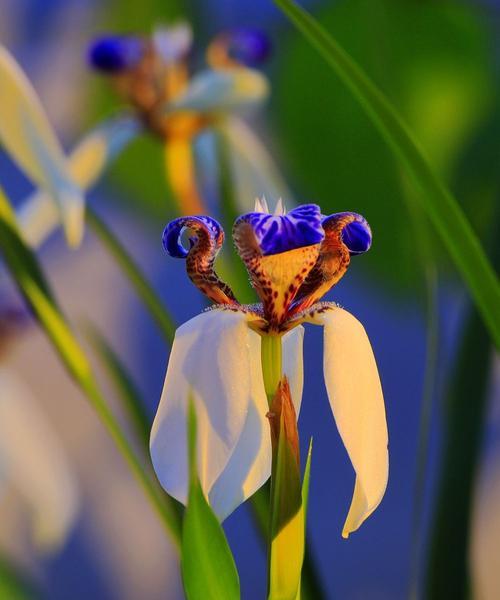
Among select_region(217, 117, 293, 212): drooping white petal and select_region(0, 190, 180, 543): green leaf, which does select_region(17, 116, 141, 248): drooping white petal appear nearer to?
select_region(217, 117, 293, 212): drooping white petal

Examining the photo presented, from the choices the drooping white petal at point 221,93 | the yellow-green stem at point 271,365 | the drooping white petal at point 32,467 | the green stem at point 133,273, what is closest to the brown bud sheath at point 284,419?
the yellow-green stem at point 271,365

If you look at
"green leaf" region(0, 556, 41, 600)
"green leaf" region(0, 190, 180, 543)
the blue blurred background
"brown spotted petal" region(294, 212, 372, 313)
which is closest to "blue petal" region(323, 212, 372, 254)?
"brown spotted petal" region(294, 212, 372, 313)

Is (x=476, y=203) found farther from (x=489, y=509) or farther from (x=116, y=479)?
(x=116, y=479)

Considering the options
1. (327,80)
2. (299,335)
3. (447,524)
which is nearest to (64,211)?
(299,335)

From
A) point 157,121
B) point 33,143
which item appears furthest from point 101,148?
point 33,143

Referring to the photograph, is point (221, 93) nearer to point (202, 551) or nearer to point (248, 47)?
point (248, 47)

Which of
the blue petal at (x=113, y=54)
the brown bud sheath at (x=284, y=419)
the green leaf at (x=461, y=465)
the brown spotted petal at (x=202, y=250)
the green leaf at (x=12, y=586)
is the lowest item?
the green leaf at (x=461, y=465)

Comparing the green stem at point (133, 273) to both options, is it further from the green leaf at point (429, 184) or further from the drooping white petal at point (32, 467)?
the drooping white petal at point (32, 467)
